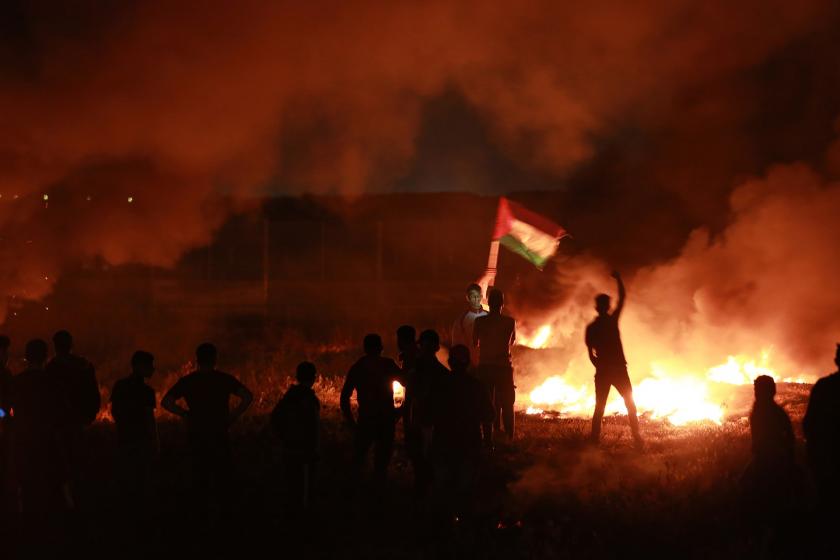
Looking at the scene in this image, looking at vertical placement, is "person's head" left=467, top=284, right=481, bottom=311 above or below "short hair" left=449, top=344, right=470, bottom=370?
above

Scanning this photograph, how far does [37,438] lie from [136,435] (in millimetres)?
732

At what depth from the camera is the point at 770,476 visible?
17.5 feet

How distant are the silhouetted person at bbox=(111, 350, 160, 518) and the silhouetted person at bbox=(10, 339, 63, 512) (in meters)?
0.46

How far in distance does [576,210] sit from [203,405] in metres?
14.9

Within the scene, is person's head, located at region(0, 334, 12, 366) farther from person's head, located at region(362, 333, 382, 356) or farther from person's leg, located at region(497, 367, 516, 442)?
person's leg, located at region(497, 367, 516, 442)

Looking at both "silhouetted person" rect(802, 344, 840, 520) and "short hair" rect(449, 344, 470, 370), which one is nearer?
"silhouetted person" rect(802, 344, 840, 520)

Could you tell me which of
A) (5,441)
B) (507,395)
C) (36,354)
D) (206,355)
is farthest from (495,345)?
(5,441)

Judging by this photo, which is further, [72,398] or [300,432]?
[72,398]

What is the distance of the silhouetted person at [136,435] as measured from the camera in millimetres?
6230

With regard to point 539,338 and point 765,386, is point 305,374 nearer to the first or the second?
point 765,386

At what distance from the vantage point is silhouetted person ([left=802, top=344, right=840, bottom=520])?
198 inches

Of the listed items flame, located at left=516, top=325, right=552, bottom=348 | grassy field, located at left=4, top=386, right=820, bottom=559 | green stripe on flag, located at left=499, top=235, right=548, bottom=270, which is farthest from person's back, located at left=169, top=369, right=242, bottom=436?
flame, located at left=516, top=325, right=552, bottom=348

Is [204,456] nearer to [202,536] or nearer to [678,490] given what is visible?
[202,536]

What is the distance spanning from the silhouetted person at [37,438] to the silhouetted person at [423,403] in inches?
109
